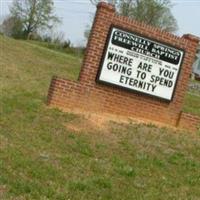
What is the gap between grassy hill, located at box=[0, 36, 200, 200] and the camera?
843cm

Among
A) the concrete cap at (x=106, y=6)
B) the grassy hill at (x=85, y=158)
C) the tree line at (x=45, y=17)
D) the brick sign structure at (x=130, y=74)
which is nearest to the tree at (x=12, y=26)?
the tree line at (x=45, y=17)

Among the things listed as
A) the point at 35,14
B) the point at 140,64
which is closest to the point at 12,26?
the point at 35,14

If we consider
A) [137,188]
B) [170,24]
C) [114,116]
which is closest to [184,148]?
[114,116]

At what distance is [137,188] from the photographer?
908 cm

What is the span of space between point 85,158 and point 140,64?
4.69m

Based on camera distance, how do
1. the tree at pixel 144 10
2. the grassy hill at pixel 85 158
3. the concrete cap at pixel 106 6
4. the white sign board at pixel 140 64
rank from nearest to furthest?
the grassy hill at pixel 85 158 → the concrete cap at pixel 106 6 → the white sign board at pixel 140 64 → the tree at pixel 144 10

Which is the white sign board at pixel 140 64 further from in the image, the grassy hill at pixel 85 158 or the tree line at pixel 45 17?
the tree line at pixel 45 17

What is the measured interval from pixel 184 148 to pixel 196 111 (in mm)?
12750

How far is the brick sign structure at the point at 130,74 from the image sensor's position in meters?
14.0

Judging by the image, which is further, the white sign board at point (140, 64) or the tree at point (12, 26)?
the tree at point (12, 26)

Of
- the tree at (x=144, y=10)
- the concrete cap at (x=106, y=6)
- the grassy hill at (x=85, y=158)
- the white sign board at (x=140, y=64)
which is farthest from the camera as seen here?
the tree at (x=144, y=10)

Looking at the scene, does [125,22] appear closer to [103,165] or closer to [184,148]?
[184,148]

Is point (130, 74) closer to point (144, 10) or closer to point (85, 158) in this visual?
point (85, 158)

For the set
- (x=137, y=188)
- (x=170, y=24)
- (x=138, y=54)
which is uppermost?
(x=170, y=24)
